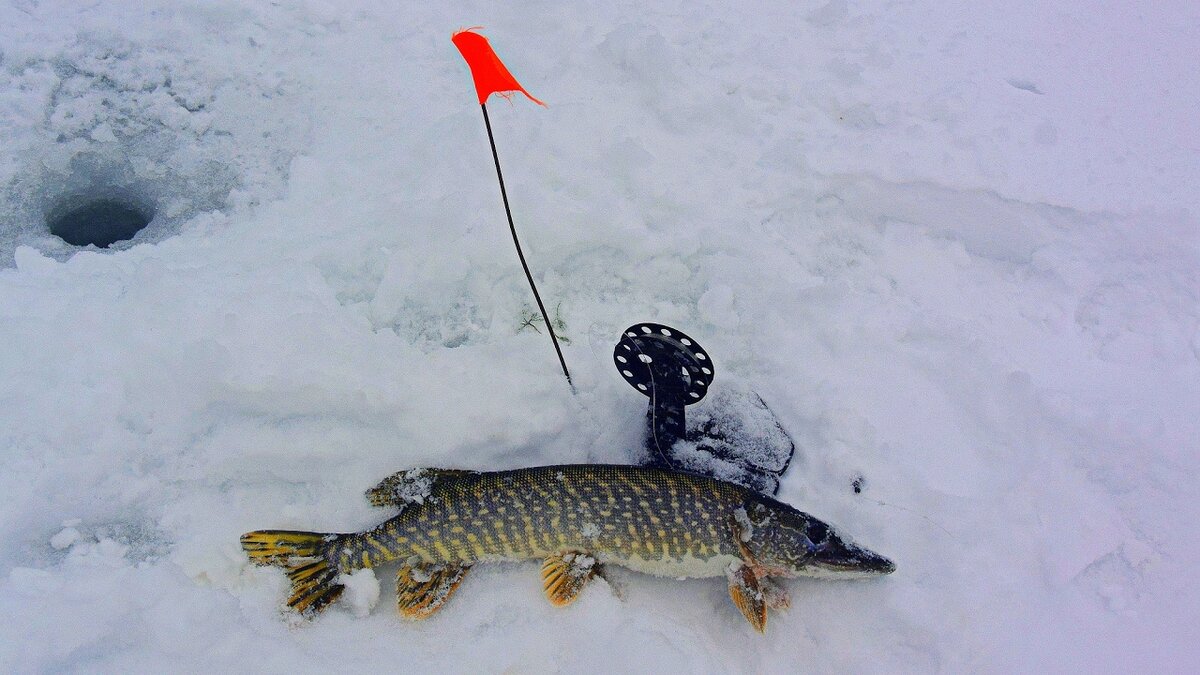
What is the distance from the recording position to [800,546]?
244cm

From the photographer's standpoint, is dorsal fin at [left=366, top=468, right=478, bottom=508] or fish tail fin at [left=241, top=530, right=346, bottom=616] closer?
fish tail fin at [left=241, top=530, right=346, bottom=616]

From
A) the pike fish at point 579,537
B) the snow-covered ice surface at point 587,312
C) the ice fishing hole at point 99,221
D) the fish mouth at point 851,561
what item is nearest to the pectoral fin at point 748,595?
the pike fish at point 579,537

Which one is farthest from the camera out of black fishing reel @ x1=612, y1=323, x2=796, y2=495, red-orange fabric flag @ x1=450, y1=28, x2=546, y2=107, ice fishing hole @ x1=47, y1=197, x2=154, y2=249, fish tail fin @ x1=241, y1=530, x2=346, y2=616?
ice fishing hole @ x1=47, y1=197, x2=154, y2=249

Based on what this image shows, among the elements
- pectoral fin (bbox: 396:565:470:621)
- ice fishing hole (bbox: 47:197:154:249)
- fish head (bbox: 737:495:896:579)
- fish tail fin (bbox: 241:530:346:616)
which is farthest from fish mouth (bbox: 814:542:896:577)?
ice fishing hole (bbox: 47:197:154:249)

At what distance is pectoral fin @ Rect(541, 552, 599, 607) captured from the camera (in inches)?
97.0

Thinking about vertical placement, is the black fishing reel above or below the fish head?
above

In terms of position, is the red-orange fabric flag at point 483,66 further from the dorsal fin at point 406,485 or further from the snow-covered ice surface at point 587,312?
the dorsal fin at point 406,485

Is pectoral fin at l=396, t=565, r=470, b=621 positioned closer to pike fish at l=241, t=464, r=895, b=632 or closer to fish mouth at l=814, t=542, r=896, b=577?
pike fish at l=241, t=464, r=895, b=632

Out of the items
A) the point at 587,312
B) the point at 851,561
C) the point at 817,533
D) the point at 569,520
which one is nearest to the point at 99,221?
the point at 587,312

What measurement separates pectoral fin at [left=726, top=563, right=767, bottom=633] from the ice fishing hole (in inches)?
129

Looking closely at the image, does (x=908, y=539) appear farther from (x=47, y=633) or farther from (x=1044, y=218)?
(x=47, y=633)

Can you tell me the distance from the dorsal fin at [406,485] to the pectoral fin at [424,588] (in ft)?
0.84

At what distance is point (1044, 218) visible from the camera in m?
3.58

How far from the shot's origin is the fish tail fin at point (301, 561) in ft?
7.87
